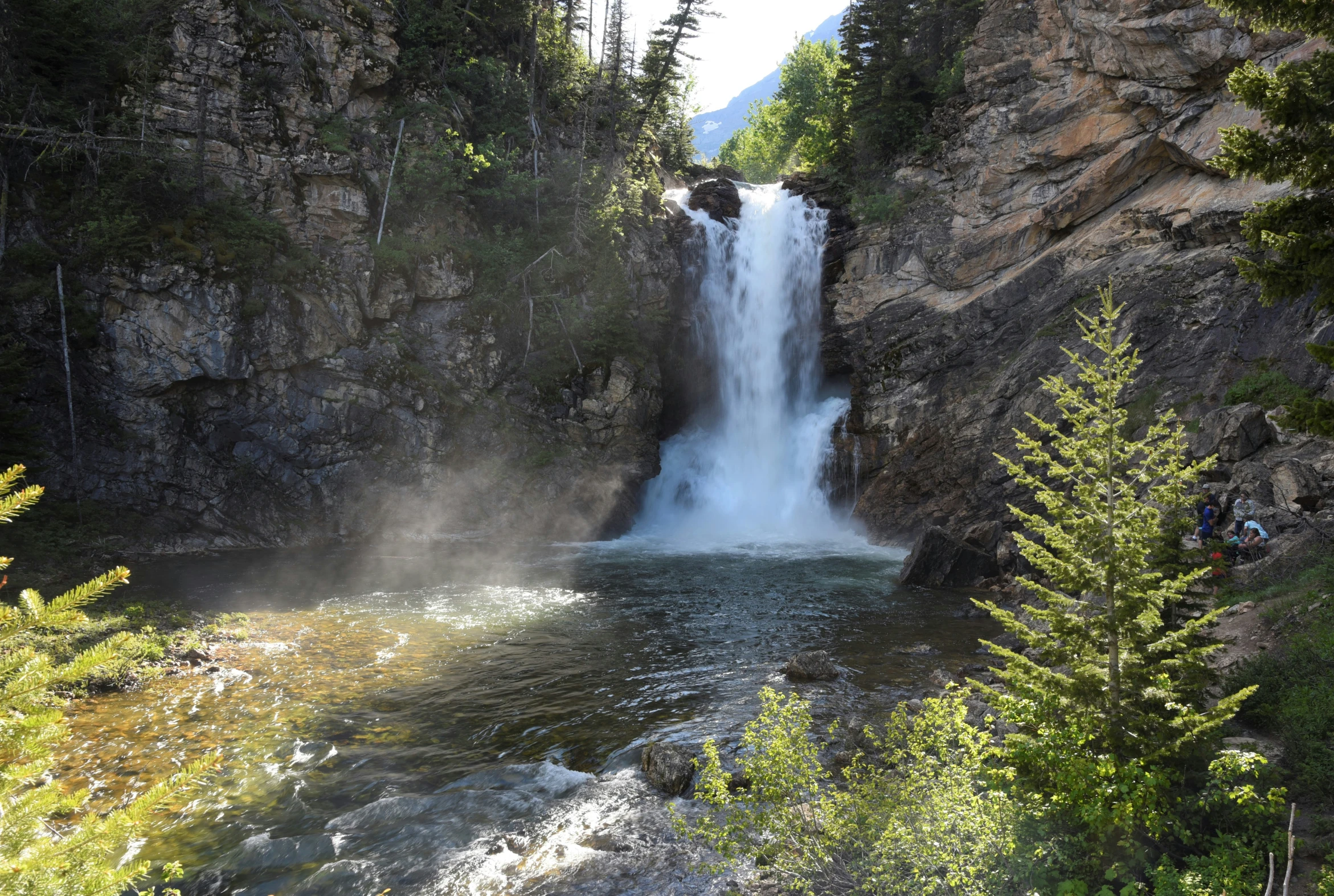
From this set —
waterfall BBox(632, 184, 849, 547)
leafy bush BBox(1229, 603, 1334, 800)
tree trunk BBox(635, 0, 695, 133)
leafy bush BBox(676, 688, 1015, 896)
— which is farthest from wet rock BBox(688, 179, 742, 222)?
leafy bush BBox(676, 688, 1015, 896)

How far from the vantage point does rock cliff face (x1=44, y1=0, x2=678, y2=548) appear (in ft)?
76.8

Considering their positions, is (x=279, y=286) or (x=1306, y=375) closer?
(x=1306, y=375)

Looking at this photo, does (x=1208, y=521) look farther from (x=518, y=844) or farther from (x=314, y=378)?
(x=314, y=378)

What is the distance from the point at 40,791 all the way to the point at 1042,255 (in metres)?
30.6

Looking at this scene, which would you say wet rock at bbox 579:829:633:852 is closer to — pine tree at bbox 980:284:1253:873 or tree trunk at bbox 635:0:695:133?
pine tree at bbox 980:284:1253:873

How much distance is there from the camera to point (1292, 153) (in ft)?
23.3

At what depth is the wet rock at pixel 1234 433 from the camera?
52.3ft

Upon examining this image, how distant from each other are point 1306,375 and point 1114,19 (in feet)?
50.9

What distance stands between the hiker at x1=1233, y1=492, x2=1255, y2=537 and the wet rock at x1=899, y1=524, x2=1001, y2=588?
6.50m

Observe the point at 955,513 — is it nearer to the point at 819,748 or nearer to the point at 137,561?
the point at 819,748

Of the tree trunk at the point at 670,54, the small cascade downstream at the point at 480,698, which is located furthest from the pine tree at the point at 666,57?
the small cascade downstream at the point at 480,698

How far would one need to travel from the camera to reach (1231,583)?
1234 cm

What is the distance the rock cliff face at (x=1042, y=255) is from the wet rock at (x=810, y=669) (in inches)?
514

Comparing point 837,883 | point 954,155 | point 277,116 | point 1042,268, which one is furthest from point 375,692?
point 954,155
